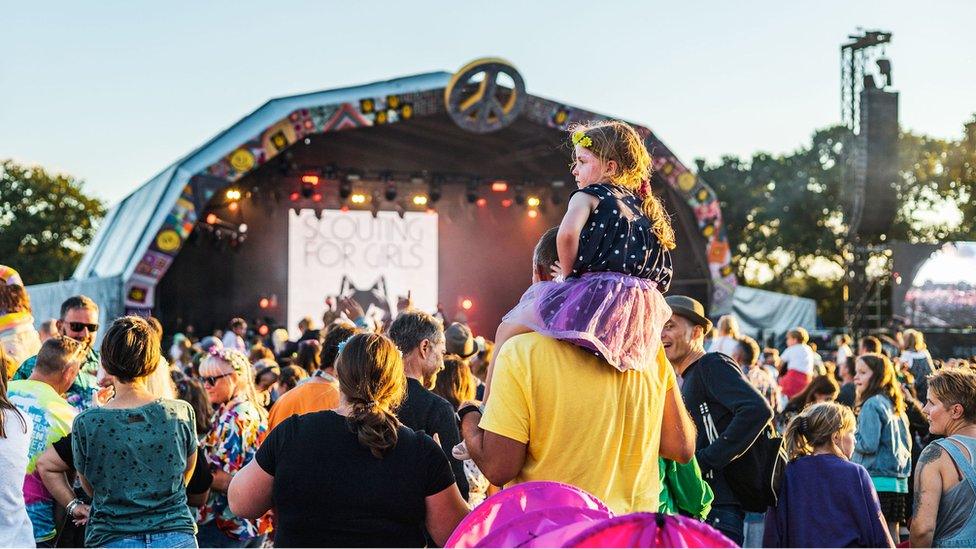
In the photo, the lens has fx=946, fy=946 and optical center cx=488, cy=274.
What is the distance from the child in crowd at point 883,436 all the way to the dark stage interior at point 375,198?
12.5 m

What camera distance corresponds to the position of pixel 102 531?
3084 mm

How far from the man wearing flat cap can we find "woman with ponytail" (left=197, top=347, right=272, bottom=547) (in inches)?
73.0

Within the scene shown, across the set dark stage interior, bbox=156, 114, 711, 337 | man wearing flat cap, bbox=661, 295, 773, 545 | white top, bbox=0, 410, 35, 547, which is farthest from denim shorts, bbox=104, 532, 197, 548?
dark stage interior, bbox=156, 114, 711, 337

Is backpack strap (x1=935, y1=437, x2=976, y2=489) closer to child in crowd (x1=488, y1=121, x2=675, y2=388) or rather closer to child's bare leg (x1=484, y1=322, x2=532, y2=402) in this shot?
child in crowd (x1=488, y1=121, x2=675, y2=388)

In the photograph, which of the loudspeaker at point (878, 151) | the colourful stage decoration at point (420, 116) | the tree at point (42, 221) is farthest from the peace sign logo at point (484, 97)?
the tree at point (42, 221)

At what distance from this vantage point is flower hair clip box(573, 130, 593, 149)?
237cm

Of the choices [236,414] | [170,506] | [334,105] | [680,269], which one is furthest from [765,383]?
[680,269]

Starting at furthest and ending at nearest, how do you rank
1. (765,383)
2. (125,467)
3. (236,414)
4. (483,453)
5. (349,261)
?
(349,261)
(765,383)
(236,414)
(125,467)
(483,453)

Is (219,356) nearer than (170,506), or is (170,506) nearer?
(170,506)

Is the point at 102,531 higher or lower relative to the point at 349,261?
lower

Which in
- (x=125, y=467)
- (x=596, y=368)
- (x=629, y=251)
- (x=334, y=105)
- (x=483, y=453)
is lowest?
(x=125, y=467)

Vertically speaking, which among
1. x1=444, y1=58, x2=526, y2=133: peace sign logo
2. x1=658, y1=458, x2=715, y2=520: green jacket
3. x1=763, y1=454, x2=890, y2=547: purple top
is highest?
x1=444, y1=58, x2=526, y2=133: peace sign logo

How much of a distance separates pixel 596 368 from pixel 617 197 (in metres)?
0.42

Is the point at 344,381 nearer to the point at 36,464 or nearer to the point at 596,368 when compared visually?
the point at 596,368
